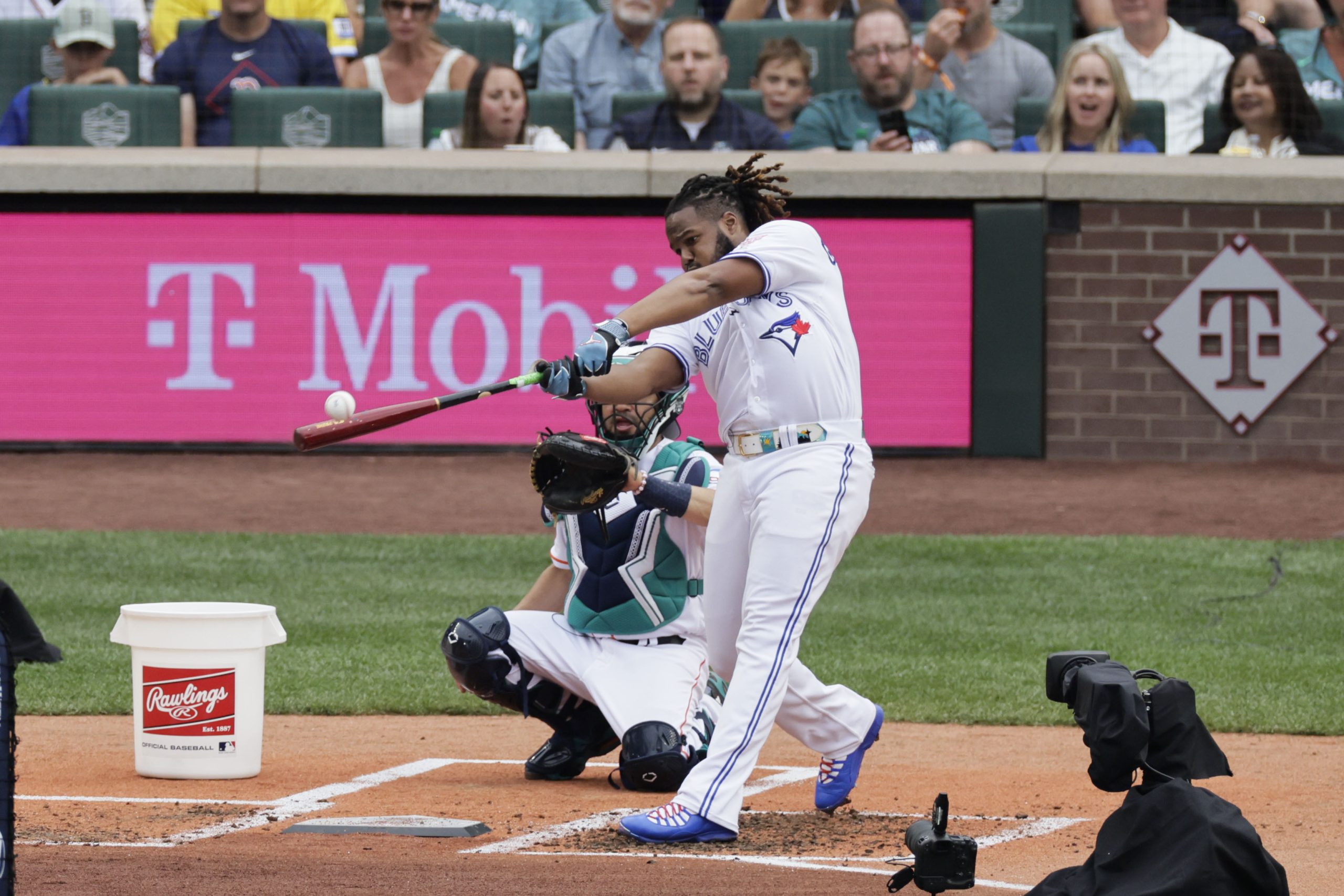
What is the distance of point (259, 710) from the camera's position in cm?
573

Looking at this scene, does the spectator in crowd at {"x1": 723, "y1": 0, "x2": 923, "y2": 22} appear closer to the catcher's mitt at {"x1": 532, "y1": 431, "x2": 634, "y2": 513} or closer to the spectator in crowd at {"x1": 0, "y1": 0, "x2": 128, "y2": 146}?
the spectator in crowd at {"x1": 0, "y1": 0, "x2": 128, "y2": 146}

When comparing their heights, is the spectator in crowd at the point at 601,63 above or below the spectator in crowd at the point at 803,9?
below

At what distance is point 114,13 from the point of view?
44.7 feet

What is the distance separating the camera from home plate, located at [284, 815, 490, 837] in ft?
16.1

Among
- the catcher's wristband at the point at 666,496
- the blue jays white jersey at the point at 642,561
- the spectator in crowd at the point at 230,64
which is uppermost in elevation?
the spectator in crowd at the point at 230,64

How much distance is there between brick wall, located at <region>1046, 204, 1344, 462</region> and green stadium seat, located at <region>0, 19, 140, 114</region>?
21.8ft

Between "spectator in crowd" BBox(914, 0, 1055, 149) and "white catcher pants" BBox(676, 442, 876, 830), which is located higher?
"spectator in crowd" BBox(914, 0, 1055, 149)

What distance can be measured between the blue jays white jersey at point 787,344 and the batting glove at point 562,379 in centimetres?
54

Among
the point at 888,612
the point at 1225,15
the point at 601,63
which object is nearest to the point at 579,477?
the point at 888,612

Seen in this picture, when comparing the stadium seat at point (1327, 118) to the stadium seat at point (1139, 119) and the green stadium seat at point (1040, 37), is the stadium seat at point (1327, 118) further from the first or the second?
the green stadium seat at point (1040, 37)

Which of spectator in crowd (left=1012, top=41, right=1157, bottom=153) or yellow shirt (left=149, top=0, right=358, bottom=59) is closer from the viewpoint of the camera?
spectator in crowd (left=1012, top=41, right=1157, bottom=153)

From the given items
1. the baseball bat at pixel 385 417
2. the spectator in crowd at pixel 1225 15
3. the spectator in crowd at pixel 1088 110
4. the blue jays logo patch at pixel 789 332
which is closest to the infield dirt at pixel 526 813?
the baseball bat at pixel 385 417

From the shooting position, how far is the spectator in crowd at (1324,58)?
13383 mm

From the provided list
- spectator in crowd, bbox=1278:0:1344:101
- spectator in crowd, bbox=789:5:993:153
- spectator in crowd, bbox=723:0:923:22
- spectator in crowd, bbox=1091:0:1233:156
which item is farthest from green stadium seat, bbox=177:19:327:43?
spectator in crowd, bbox=1278:0:1344:101
